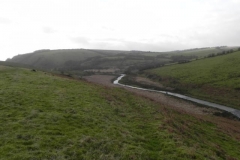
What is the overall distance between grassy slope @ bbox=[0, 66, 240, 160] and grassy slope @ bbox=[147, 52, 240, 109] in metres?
41.2

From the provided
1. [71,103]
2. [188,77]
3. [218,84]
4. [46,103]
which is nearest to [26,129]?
[46,103]

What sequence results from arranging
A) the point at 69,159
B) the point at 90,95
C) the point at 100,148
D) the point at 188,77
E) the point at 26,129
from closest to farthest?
the point at 69,159
the point at 100,148
the point at 26,129
the point at 90,95
the point at 188,77

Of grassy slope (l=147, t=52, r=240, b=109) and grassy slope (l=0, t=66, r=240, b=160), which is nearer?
grassy slope (l=0, t=66, r=240, b=160)

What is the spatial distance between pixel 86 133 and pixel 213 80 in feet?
247

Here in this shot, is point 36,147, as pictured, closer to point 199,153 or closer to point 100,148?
point 100,148

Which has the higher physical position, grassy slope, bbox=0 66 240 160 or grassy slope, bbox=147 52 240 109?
grassy slope, bbox=0 66 240 160

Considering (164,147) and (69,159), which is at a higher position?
(69,159)

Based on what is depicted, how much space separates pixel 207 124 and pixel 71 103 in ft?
Result: 75.7

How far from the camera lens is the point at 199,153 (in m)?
19.0

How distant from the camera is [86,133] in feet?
64.5

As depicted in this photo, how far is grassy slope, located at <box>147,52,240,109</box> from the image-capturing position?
6825 cm

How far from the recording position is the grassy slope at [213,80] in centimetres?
6825

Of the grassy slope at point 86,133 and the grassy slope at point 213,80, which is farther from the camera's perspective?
the grassy slope at point 213,80

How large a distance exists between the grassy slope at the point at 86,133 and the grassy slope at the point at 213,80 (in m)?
41.2
